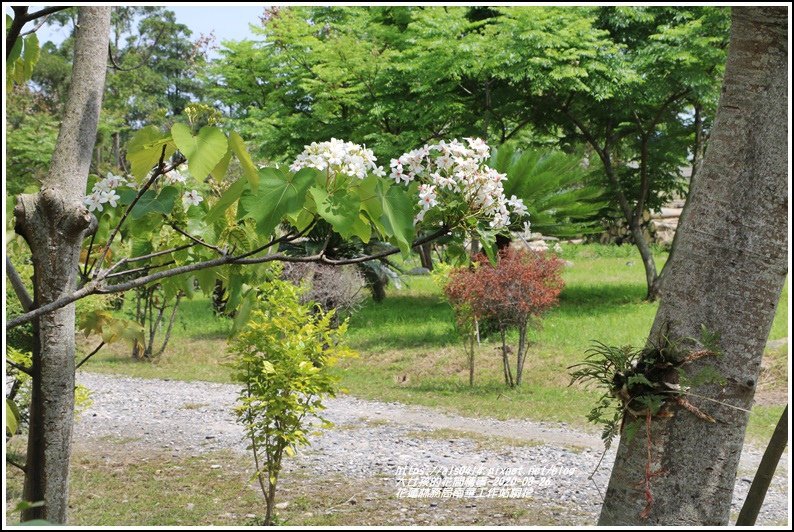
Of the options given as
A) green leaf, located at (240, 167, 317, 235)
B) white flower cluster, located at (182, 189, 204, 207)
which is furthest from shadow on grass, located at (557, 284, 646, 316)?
green leaf, located at (240, 167, 317, 235)

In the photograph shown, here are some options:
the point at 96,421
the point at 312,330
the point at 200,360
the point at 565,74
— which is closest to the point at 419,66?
the point at 565,74

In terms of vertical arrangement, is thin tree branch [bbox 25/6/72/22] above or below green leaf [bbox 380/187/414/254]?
above

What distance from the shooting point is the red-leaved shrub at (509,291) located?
8.30 meters

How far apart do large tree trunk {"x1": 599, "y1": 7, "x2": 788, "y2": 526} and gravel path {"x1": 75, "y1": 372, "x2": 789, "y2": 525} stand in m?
2.89

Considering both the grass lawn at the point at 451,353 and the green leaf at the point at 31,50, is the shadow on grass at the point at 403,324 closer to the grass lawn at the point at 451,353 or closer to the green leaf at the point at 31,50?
the grass lawn at the point at 451,353

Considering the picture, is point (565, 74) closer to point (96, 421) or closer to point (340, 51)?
point (340, 51)

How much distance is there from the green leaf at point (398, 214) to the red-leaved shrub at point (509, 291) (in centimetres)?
649

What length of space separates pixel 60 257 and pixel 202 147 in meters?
0.86

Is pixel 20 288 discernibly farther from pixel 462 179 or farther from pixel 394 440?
pixel 394 440

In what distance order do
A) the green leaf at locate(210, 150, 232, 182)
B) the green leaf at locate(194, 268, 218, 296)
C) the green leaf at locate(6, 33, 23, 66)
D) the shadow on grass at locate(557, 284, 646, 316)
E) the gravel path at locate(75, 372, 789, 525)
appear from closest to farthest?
1. the green leaf at locate(210, 150, 232, 182)
2. the green leaf at locate(6, 33, 23, 66)
3. the green leaf at locate(194, 268, 218, 296)
4. the gravel path at locate(75, 372, 789, 525)
5. the shadow on grass at locate(557, 284, 646, 316)

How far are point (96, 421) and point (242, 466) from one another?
218 cm

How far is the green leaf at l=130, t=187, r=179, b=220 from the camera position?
189 cm

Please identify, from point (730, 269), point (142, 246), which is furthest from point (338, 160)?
point (142, 246)

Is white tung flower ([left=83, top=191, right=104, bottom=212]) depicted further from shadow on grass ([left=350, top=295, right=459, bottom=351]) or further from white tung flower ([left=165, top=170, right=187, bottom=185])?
shadow on grass ([left=350, top=295, right=459, bottom=351])
